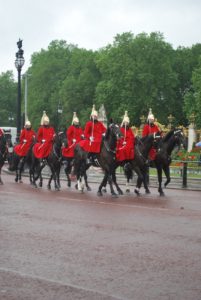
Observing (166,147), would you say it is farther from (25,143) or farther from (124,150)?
(25,143)

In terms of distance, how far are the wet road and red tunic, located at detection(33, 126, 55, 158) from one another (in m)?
6.29

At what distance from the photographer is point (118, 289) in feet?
26.5

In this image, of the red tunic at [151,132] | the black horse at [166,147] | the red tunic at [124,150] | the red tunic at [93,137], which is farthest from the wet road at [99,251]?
the red tunic at [151,132]

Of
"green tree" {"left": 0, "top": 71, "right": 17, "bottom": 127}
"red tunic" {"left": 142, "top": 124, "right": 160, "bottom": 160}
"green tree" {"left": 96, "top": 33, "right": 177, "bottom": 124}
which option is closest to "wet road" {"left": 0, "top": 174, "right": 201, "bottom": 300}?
"red tunic" {"left": 142, "top": 124, "right": 160, "bottom": 160}

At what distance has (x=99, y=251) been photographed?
10609 millimetres

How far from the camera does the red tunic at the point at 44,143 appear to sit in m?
24.8

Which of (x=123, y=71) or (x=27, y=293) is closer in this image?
(x=27, y=293)

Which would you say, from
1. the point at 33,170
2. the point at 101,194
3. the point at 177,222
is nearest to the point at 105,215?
the point at 177,222

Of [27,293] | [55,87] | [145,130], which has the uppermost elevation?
[55,87]

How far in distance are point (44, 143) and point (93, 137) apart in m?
3.37

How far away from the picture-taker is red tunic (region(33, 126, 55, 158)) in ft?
81.5

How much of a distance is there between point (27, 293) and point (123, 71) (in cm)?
7083

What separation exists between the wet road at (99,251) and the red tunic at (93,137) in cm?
336

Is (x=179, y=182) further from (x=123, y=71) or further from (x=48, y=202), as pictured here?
(x=123, y=71)
